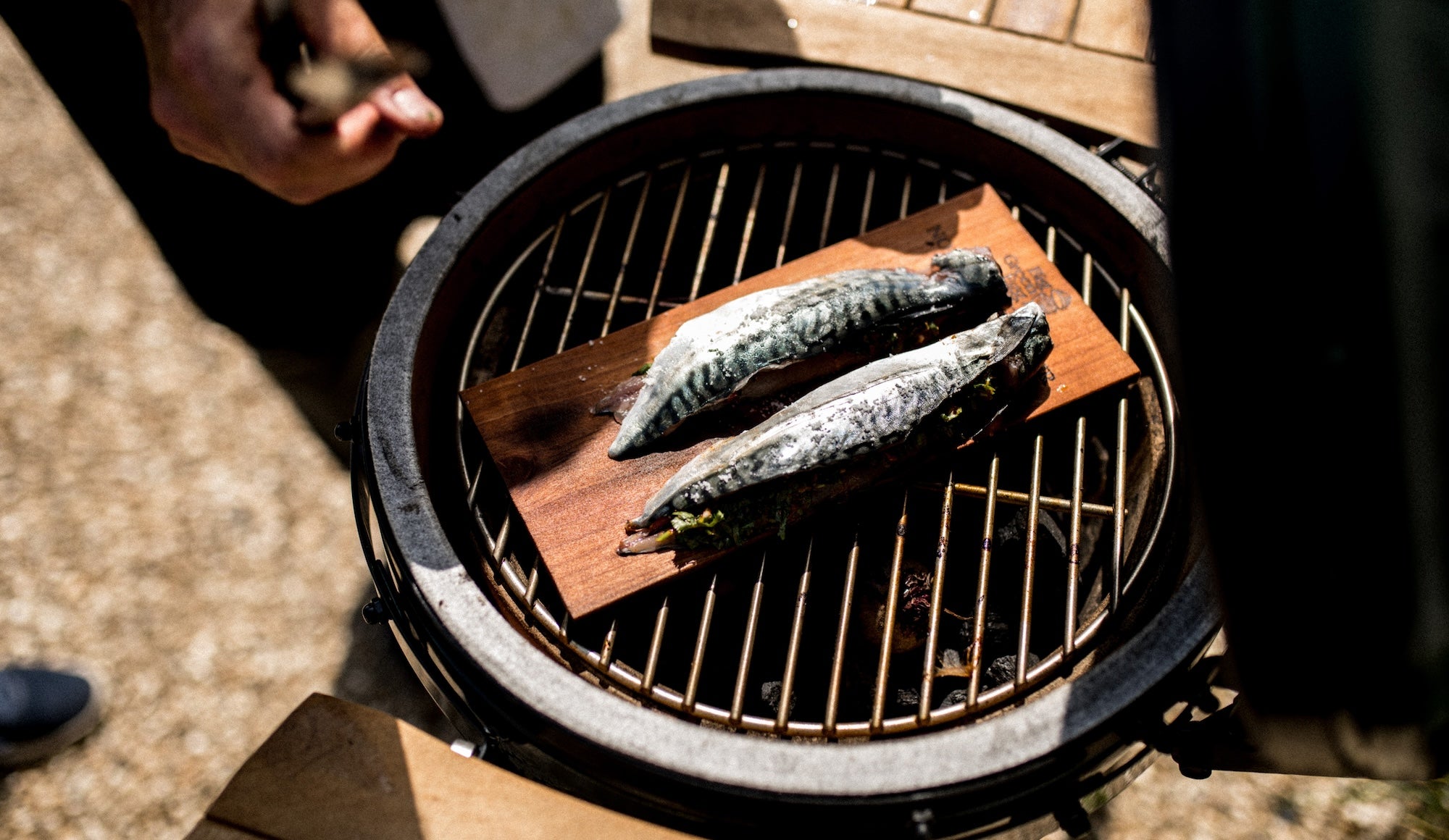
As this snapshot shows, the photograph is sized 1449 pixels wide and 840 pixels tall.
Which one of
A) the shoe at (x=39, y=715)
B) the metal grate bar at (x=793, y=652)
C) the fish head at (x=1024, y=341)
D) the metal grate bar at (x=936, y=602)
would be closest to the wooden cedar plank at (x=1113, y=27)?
the fish head at (x=1024, y=341)

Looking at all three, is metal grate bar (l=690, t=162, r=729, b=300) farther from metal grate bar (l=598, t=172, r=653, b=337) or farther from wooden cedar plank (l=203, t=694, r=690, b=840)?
wooden cedar plank (l=203, t=694, r=690, b=840)

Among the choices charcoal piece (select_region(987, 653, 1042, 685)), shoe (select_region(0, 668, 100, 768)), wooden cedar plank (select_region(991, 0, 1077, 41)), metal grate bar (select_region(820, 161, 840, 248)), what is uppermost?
wooden cedar plank (select_region(991, 0, 1077, 41))

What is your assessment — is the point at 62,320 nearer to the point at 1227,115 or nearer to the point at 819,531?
the point at 819,531

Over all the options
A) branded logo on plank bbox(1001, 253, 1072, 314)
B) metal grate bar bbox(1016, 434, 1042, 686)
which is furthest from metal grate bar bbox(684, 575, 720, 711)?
branded logo on plank bbox(1001, 253, 1072, 314)

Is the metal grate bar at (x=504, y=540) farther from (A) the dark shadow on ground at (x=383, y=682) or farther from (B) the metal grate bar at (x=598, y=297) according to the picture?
(A) the dark shadow on ground at (x=383, y=682)

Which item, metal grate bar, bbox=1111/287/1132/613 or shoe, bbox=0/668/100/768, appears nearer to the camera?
metal grate bar, bbox=1111/287/1132/613
